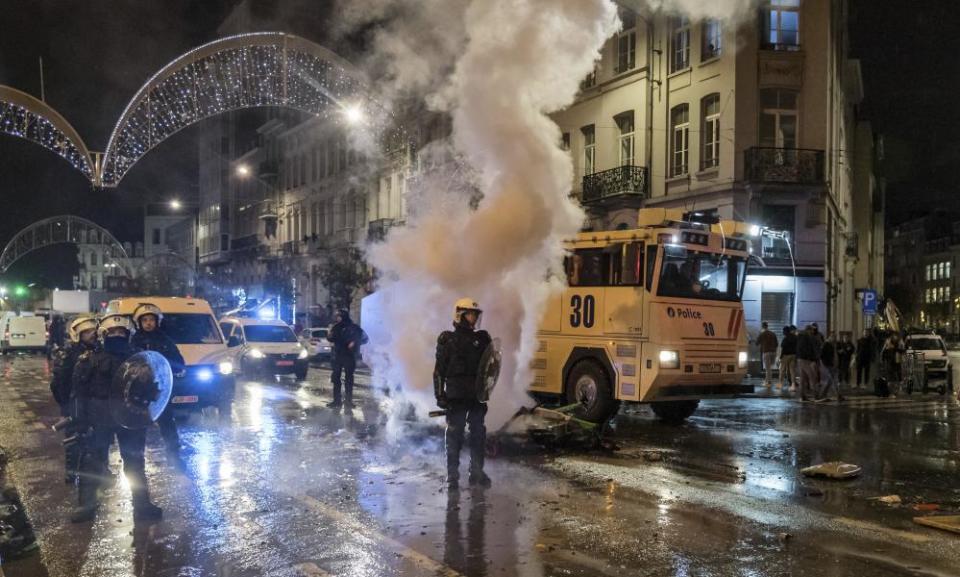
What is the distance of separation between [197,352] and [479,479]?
7581mm

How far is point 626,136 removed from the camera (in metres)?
29.2

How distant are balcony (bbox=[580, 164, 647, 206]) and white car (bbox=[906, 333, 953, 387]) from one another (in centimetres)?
997

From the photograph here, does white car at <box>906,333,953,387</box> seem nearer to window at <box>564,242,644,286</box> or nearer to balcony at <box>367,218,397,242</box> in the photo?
window at <box>564,242,644,286</box>

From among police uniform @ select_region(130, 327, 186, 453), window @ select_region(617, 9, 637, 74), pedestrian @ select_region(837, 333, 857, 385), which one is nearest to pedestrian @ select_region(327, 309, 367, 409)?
police uniform @ select_region(130, 327, 186, 453)

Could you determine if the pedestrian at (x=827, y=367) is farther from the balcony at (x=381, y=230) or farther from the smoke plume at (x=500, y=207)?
the balcony at (x=381, y=230)

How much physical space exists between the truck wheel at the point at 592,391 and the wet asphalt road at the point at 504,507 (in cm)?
51

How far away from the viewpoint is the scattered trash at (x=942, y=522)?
6688mm

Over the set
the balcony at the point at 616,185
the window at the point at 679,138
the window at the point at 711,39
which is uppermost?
the window at the point at 711,39


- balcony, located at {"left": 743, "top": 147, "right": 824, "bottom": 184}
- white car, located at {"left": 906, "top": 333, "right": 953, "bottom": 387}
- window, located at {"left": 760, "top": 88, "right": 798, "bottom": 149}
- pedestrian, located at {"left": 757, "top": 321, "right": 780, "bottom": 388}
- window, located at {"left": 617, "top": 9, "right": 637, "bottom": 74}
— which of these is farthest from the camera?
window, located at {"left": 617, "top": 9, "right": 637, "bottom": 74}

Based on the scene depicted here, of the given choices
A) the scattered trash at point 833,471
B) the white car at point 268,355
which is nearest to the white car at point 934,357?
the scattered trash at point 833,471

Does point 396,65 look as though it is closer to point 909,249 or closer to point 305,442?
point 305,442

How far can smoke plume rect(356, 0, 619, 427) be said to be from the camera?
35.9ft

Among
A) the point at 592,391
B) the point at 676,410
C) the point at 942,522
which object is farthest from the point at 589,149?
the point at 942,522

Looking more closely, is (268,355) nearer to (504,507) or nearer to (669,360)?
(669,360)
